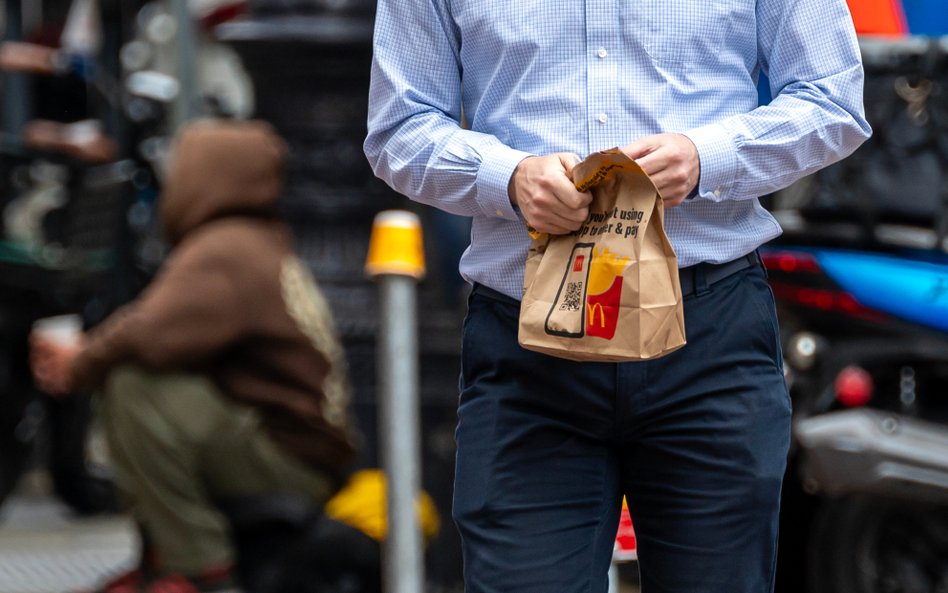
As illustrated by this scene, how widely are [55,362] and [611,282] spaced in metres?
3.85

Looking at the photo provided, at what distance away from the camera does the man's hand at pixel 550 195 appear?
217cm

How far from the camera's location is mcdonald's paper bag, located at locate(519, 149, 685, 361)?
2115 millimetres

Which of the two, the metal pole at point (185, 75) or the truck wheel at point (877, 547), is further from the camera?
the metal pole at point (185, 75)

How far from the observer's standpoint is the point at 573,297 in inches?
85.9

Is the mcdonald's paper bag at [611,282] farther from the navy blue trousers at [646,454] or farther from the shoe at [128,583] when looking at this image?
the shoe at [128,583]

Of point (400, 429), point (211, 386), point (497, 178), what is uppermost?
point (497, 178)

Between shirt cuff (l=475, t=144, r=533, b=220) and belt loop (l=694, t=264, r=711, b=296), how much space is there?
0.90 feet

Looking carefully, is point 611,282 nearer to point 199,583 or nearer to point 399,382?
point 399,382

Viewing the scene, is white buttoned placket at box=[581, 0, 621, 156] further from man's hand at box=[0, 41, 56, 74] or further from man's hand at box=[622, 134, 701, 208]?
man's hand at box=[0, 41, 56, 74]

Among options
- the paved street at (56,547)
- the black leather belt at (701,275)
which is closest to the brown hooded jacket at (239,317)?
the paved street at (56,547)

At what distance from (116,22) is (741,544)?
7035mm

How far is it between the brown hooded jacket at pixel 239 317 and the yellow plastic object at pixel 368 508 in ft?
0.40

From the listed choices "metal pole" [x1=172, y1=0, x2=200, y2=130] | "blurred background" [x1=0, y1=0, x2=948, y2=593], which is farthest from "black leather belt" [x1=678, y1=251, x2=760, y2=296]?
"metal pole" [x1=172, y1=0, x2=200, y2=130]

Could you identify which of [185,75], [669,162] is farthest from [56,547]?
[669,162]
